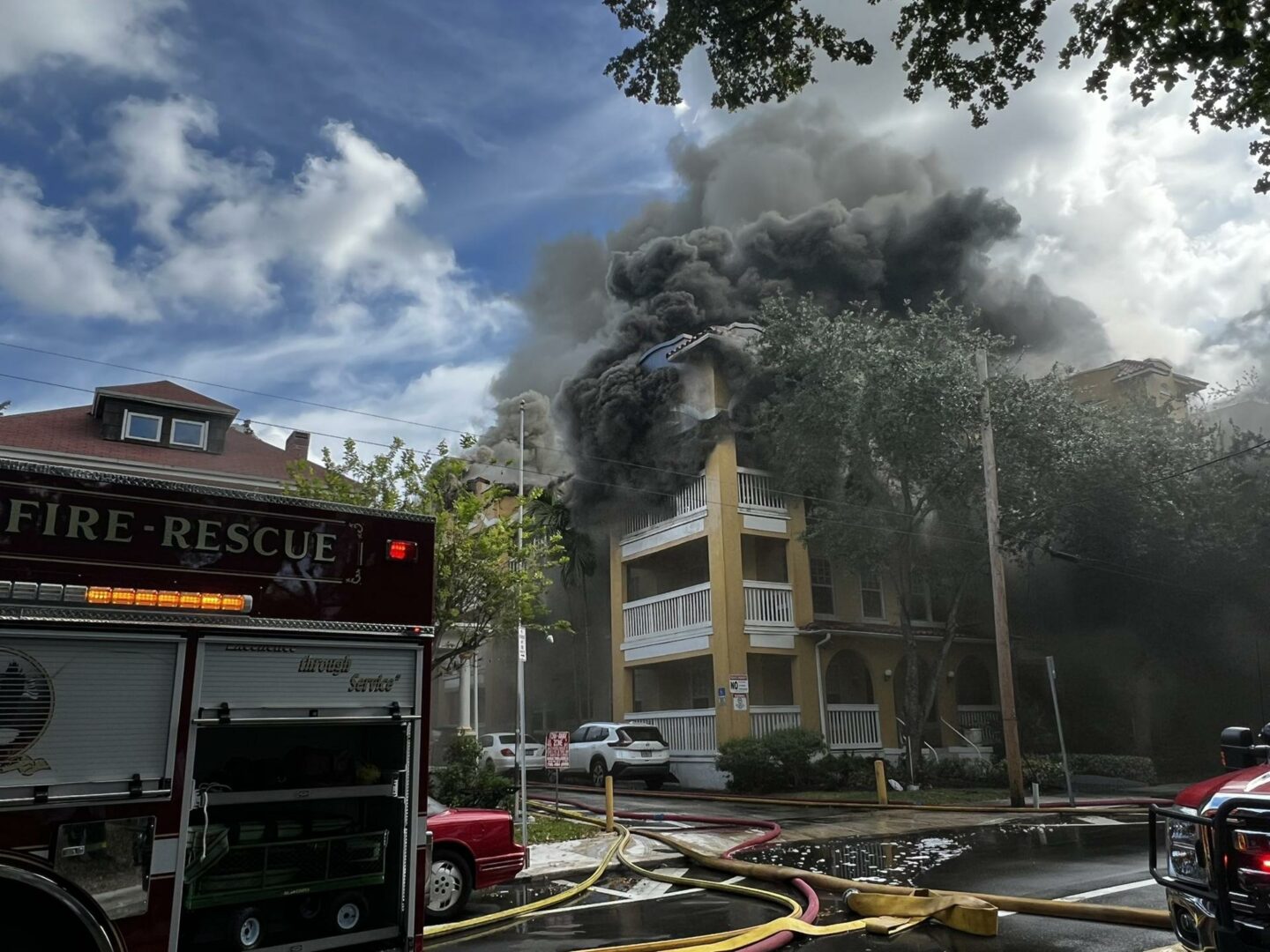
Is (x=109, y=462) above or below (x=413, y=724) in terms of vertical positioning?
above

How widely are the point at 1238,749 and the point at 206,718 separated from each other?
5.04 metres

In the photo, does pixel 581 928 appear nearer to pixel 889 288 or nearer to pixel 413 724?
pixel 413 724

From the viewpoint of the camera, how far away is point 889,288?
39.2m

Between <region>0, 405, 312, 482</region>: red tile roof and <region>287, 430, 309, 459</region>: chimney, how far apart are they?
172 cm

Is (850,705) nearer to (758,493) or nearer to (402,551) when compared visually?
(758,493)

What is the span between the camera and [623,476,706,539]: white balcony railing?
24.2 meters

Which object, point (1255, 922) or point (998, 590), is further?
point (998, 590)

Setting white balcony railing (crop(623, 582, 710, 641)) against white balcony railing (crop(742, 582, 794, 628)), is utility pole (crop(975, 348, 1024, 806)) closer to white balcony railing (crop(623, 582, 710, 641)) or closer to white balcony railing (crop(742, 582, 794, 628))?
white balcony railing (crop(742, 582, 794, 628))

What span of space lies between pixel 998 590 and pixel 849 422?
5.42 meters

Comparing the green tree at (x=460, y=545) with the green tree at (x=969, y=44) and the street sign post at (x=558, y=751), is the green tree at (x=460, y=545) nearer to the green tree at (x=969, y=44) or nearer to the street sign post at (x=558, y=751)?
the street sign post at (x=558, y=751)

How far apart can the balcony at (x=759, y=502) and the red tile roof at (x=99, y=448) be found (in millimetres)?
11414

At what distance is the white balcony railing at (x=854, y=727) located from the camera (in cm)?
2366

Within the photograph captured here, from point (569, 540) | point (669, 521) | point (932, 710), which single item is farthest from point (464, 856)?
point (932, 710)

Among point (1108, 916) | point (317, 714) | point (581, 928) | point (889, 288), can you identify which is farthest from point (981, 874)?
point (889, 288)
